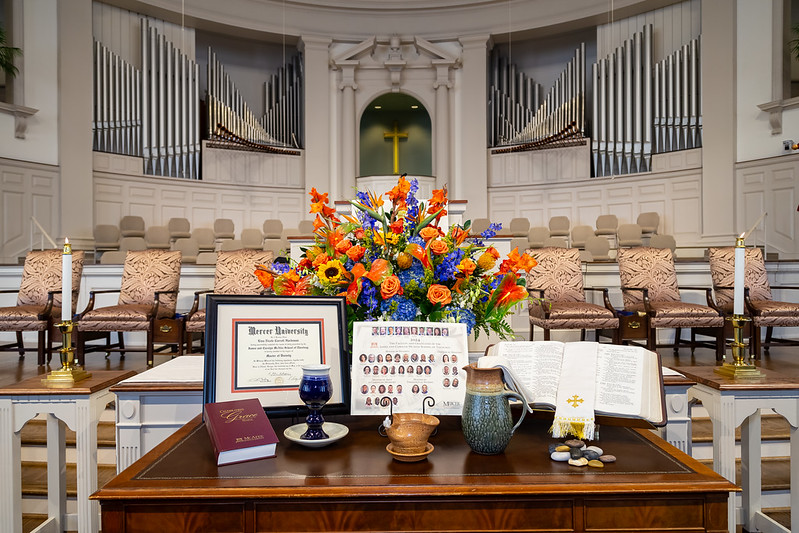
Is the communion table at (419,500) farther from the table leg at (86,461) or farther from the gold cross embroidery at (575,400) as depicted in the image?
the table leg at (86,461)

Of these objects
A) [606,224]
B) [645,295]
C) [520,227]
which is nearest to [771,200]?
[606,224]

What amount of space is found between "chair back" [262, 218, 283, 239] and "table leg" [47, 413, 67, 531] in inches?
260

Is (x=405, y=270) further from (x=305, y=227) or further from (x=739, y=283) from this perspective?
(x=305, y=227)

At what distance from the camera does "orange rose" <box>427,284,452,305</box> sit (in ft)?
4.68

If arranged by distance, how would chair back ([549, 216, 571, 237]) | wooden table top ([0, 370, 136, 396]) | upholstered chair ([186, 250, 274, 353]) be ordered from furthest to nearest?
chair back ([549, 216, 571, 237]), upholstered chair ([186, 250, 274, 353]), wooden table top ([0, 370, 136, 396])

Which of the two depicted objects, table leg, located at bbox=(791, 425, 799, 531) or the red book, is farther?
table leg, located at bbox=(791, 425, 799, 531)

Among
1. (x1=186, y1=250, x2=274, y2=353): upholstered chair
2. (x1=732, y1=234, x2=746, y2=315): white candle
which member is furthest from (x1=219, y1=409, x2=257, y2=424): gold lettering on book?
(x1=186, y1=250, x2=274, y2=353): upholstered chair

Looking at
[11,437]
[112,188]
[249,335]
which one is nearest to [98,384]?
[11,437]

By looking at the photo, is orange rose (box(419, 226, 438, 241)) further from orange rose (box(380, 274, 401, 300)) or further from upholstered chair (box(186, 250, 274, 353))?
upholstered chair (box(186, 250, 274, 353))

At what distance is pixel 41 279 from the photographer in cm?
466

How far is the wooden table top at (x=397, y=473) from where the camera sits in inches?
40.9

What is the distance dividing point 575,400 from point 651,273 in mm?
3825

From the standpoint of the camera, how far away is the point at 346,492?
3.41 feet

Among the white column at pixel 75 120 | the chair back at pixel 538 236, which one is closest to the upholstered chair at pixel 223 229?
the white column at pixel 75 120
